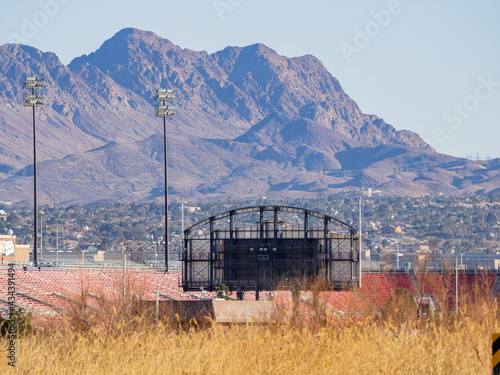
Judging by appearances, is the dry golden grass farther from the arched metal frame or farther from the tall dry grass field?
the arched metal frame

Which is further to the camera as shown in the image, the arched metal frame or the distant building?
the distant building

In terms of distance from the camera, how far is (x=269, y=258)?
61.2 meters

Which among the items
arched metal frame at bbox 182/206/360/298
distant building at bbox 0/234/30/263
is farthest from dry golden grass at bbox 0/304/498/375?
distant building at bbox 0/234/30/263

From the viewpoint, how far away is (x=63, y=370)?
14336 mm

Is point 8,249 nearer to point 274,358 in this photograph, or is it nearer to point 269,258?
point 269,258

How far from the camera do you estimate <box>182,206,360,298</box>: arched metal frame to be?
60.8m

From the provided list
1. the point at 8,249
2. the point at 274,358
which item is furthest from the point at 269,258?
the point at 8,249

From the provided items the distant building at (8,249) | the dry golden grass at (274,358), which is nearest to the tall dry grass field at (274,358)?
the dry golden grass at (274,358)

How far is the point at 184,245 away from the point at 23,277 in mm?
11440

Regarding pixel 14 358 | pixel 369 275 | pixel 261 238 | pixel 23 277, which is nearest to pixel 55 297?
pixel 23 277

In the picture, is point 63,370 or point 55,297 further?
point 55,297

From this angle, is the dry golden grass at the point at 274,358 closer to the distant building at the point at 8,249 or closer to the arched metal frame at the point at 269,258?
the arched metal frame at the point at 269,258

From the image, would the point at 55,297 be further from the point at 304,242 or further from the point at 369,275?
the point at 369,275

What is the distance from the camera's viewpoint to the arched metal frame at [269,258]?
199 ft
